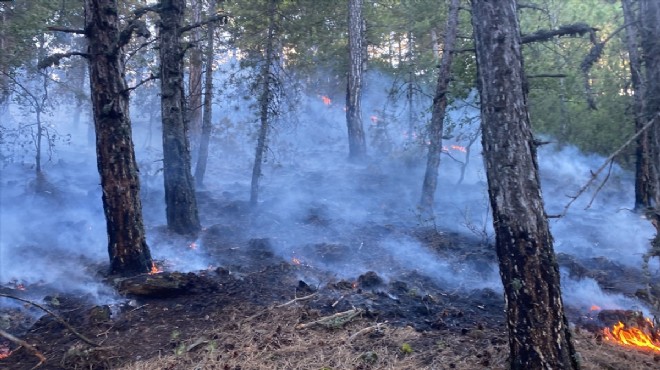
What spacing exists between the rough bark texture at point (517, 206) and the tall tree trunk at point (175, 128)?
27.4 feet

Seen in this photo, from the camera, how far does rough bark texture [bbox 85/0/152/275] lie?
7961 mm

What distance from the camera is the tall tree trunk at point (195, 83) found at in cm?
1669

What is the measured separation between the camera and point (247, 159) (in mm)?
25641

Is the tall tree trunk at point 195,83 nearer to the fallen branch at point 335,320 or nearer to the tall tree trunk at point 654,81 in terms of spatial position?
the fallen branch at point 335,320

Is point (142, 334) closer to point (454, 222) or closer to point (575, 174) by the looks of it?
point (454, 222)

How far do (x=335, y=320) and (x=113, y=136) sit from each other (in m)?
4.63

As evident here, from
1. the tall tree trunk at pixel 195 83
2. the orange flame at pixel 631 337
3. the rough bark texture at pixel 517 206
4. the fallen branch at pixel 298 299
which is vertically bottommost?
the orange flame at pixel 631 337

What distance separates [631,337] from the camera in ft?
21.8

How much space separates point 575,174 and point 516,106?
15910mm

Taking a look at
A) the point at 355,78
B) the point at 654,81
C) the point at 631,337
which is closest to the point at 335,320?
the point at 631,337

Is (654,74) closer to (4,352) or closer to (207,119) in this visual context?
(4,352)

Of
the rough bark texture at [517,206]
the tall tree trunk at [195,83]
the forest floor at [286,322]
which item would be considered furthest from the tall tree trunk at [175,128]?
the rough bark texture at [517,206]

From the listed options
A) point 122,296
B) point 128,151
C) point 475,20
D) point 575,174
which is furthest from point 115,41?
point 575,174

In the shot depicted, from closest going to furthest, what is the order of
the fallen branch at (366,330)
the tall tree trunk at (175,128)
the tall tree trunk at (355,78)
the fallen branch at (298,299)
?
1. the fallen branch at (366,330)
2. the fallen branch at (298,299)
3. the tall tree trunk at (175,128)
4. the tall tree trunk at (355,78)
